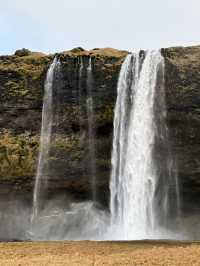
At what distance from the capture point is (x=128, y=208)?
1773 inches

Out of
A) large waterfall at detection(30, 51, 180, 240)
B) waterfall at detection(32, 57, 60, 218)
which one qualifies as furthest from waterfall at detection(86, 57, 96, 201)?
waterfall at detection(32, 57, 60, 218)

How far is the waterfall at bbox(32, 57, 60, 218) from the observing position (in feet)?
161

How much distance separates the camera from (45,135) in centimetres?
4953

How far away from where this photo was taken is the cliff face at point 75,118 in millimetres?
45281

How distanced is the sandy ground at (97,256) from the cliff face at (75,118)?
1750 cm

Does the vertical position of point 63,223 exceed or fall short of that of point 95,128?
it falls short

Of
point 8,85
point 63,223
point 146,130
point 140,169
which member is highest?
point 8,85

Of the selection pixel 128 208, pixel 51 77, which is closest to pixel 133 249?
pixel 128 208

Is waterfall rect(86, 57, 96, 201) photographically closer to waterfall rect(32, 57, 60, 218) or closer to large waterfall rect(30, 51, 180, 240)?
large waterfall rect(30, 51, 180, 240)

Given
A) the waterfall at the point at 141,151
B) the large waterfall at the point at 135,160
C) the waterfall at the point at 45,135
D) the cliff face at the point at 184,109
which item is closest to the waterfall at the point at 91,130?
the large waterfall at the point at 135,160

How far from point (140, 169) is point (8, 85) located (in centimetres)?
1437

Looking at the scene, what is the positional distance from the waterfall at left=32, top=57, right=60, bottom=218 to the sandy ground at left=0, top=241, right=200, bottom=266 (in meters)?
19.7

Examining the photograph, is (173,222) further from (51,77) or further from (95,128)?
(51,77)

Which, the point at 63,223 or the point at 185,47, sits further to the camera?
the point at 63,223
